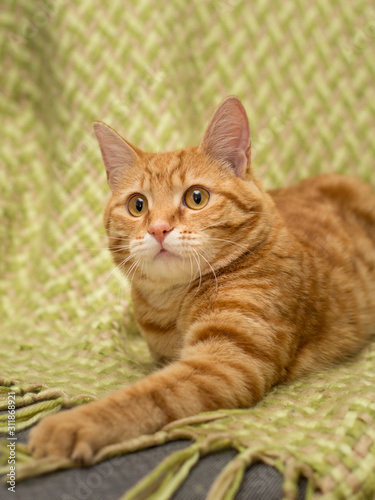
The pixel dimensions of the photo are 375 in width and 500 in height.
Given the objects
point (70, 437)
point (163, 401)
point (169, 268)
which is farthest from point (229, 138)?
point (70, 437)

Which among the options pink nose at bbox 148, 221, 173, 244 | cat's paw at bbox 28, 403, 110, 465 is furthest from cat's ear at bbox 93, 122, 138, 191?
cat's paw at bbox 28, 403, 110, 465

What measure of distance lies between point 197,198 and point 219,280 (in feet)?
0.80

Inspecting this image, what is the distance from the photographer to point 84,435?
85cm

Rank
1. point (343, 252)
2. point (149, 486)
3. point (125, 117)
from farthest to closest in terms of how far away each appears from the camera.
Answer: point (125, 117), point (343, 252), point (149, 486)

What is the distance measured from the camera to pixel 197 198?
1.36 m

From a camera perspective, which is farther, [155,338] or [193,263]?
[155,338]

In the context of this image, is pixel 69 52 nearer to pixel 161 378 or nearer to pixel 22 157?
pixel 22 157

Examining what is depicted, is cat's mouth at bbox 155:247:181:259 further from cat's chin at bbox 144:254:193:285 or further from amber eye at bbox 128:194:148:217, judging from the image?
amber eye at bbox 128:194:148:217

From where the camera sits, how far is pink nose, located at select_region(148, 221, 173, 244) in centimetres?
124

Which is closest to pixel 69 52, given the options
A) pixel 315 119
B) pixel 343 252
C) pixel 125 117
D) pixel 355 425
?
pixel 125 117

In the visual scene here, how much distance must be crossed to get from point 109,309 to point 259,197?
84cm

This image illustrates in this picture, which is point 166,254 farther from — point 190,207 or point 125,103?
point 125,103

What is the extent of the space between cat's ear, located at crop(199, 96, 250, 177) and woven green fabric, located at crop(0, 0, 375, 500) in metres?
0.79

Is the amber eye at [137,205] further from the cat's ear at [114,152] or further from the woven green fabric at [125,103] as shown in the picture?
the woven green fabric at [125,103]
